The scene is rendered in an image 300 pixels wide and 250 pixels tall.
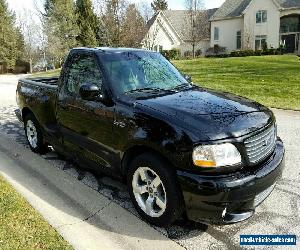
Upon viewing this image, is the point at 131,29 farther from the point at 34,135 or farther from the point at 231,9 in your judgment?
the point at 34,135

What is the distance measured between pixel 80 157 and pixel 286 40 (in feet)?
139

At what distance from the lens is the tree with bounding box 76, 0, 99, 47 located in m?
45.7

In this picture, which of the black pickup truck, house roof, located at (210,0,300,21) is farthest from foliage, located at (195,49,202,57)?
the black pickup truck

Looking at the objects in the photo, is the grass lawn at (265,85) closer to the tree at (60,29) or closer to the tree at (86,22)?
→ the tree at (60,29)

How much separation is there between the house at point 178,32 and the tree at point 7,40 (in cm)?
1793

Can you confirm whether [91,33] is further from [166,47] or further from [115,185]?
[115,185]

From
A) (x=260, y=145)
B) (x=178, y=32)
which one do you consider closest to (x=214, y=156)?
(x=260, y=145)

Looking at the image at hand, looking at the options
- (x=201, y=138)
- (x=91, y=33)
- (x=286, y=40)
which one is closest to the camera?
(x=201, y=138)

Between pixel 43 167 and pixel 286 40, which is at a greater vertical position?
pixel 286 40

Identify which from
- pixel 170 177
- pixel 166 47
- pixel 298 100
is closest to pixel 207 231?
pixel 170 177

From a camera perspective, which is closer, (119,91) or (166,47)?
(119,91)

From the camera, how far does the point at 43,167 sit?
229 inches

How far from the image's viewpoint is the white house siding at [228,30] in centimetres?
4541

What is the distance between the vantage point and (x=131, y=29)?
107 ft
